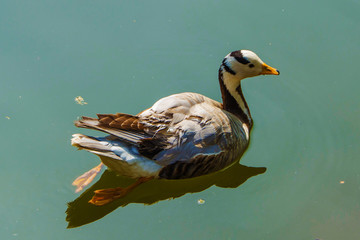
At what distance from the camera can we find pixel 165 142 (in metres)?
5.80

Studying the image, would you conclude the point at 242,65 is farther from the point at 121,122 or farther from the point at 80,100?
the point at 80,100

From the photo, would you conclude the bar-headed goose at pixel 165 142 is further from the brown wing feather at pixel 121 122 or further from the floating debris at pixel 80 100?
the floating debris at pixel 80 100

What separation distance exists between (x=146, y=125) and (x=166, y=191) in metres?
0.93

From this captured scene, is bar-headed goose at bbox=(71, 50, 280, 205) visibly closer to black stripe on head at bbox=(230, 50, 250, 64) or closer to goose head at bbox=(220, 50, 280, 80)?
goose head at bbox=(220, 50, 280, 80)

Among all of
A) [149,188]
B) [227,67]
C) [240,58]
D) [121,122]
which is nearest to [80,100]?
[121,122]

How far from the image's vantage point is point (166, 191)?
244 inches

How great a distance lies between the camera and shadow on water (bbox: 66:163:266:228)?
583 centimetres

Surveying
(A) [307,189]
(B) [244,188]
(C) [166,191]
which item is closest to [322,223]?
(A) [307,189]

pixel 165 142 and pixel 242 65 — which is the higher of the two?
pixel 242 65

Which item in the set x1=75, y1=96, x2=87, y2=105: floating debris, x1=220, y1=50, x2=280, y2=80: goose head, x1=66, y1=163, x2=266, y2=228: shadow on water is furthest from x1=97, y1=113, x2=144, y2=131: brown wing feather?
x1=220, y1=50, x2=280, y2=80: goose head

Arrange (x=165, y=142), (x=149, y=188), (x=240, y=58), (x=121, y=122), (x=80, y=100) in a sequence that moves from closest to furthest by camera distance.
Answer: (x=121, y=122), (x=165, y=142), (x=149, y=188), (x=240, y=58), (x=80, y=100)

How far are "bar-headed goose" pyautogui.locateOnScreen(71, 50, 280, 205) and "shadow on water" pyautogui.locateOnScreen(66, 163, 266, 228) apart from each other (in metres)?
0.13

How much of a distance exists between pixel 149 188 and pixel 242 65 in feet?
6.53

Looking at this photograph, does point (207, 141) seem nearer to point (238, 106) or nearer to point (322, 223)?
point (238, 106)
